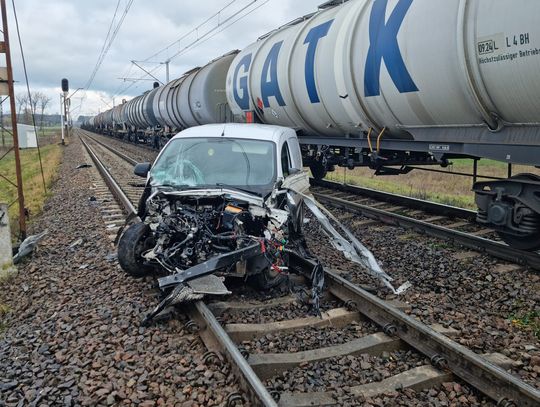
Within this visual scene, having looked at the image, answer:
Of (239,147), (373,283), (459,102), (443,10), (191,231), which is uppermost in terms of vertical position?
(443,10)

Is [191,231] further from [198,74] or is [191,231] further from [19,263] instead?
[198,74]

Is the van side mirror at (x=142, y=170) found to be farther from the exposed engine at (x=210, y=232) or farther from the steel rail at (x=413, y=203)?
the steel rail at (x=413, y=203)

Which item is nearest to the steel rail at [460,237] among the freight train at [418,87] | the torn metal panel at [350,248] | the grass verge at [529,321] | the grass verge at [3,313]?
the freight train at [418,87]

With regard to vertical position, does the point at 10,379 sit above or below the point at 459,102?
below

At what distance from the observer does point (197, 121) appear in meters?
19.1

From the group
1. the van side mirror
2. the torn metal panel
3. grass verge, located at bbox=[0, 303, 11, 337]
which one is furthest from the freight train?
grass verge, located at bbox=[0, 303, 11, 337]

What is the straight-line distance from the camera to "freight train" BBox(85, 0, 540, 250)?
17.7 feet

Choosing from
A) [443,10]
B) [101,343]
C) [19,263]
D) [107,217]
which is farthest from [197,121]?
[101,343]

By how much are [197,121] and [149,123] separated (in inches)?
462

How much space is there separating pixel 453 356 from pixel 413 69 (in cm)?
430

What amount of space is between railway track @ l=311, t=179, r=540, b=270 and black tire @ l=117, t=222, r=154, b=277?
4.72 meters

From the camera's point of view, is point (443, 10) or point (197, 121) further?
point (197, 121)

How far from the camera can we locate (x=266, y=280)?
17.5ft

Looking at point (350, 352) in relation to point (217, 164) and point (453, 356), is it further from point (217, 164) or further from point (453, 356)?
point (217, 164)
